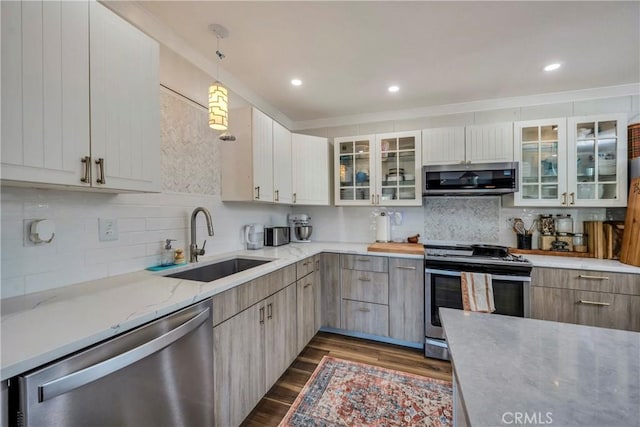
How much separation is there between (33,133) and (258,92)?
2016 mm

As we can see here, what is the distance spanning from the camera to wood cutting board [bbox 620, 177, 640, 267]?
2.03m

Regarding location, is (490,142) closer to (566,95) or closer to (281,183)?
(566,95)

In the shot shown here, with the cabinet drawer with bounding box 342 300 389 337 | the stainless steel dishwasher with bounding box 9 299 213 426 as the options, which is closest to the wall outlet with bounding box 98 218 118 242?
the stainless steel dishwasher with bounding box 9 299 213 426

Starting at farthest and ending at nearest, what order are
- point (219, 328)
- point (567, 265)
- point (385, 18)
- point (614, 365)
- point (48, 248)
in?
point (567, 265), point (385, 18), point (219, 328), point (48, 248), point (614, 365)

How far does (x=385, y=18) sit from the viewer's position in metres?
1.62

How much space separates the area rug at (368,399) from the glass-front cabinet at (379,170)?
1675 millimetres

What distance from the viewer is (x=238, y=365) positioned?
4.92ft

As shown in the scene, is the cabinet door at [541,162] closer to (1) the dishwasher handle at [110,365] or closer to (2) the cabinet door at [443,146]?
(2) the cabinet door at [443,146]

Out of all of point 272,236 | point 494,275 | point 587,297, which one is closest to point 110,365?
point 272,236

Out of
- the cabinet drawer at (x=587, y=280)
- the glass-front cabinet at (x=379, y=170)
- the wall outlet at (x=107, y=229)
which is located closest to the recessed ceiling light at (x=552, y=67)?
the glass-front cabinet at (x=379, y=170)

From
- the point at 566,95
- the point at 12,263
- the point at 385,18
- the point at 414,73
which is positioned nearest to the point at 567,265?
the point at 566,95

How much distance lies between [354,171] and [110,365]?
2.70m

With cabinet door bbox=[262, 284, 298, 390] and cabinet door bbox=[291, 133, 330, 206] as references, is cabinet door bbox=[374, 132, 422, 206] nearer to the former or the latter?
cabinet door bbox=[291, 133, 330, 206]

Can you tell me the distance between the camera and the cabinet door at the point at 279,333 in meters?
1.79
